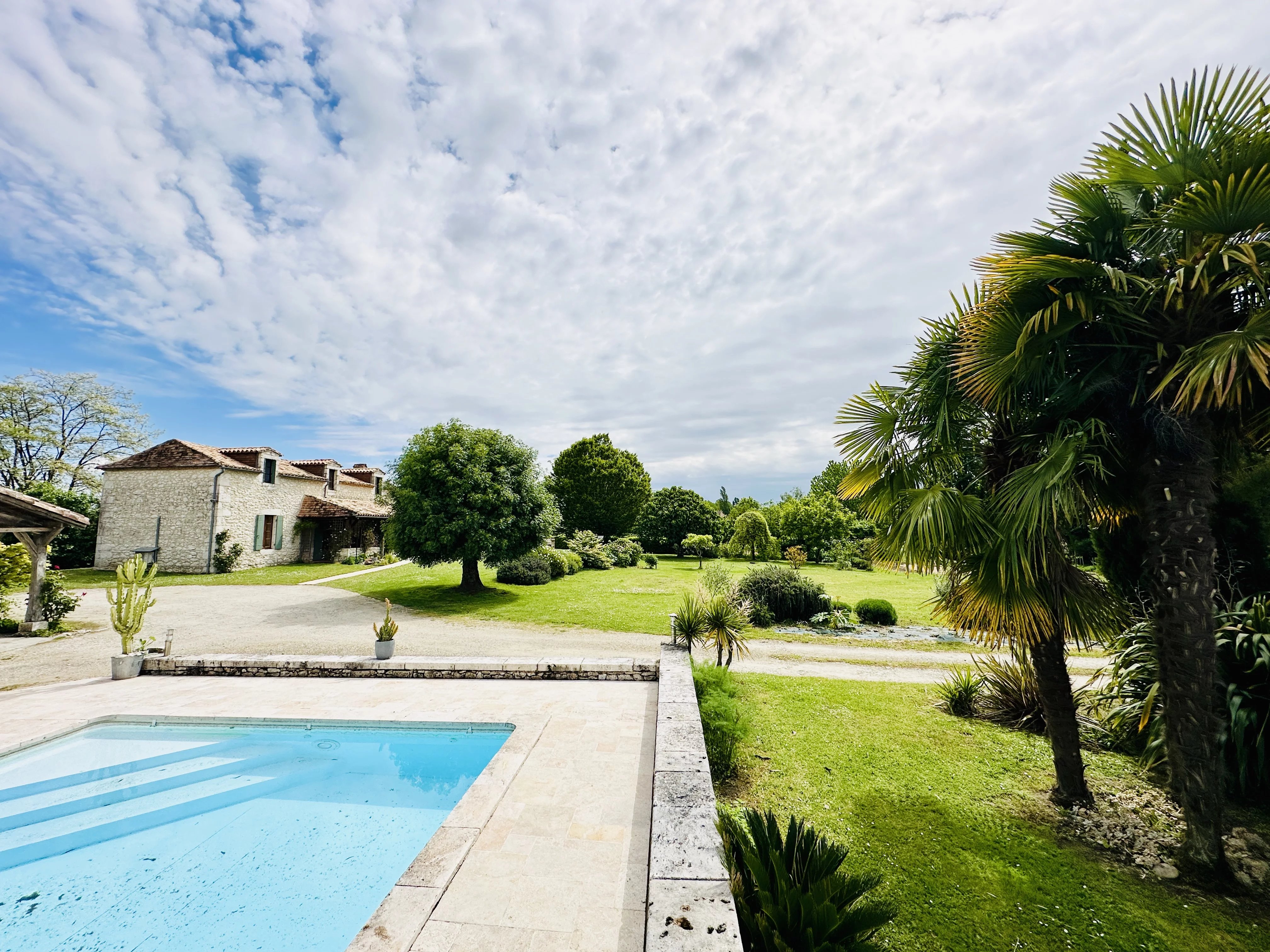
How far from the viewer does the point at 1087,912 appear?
383 cm

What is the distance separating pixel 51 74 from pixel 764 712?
13363mm

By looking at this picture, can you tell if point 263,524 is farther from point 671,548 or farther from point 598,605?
point 671,548

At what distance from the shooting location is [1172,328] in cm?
410

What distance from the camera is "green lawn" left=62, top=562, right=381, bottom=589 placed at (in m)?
20.2

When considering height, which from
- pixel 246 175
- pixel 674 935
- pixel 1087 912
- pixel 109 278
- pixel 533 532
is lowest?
pixel 1087 912

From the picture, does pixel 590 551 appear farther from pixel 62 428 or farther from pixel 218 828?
pixel 62 428

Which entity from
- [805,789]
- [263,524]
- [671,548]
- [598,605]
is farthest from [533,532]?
[671,548]

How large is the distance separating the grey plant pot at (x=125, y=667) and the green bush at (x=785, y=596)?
1437 centimetres

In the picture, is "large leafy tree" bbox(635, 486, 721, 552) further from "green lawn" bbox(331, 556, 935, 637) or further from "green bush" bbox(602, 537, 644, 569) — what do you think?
"green lawn" bbox(331, 556, 935, 637)

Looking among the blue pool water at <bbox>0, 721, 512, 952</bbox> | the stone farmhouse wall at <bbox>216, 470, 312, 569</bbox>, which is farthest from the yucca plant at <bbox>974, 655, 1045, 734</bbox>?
the stone farmhouse wall at <bbox>216, 470, 312, 569</bbox>

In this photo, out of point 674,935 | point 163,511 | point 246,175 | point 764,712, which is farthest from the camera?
point 163,511

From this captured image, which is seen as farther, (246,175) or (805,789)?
(246,175)

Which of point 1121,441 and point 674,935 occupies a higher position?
point 1121,441

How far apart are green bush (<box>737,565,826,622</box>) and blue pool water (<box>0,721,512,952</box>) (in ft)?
37.6
